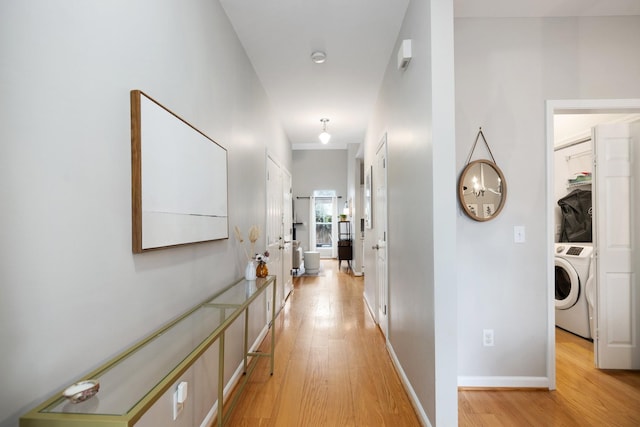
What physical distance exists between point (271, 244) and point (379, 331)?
159cm

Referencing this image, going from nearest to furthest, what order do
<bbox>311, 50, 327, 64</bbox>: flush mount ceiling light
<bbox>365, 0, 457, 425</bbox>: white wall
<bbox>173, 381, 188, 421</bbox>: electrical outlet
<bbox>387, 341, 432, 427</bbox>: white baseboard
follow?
<bbox>173, 381, 188, 421</bbox>: electrical outlet, <bbox>365, 0, 457, 425</bbox>: white wall, <bbox>387, 341, 432, 427</bbox>: white baseboard, <bbox>311, 50, 327, 64</bbox>: flush mount ceiling light

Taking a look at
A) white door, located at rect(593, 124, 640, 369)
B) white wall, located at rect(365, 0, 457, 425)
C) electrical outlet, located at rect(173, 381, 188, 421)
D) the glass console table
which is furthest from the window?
electrical outlet, located at rect(173, 381, 188, 421)

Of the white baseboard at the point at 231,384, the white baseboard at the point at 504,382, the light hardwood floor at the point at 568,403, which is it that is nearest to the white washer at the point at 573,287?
the light hardwood floor at the point at 568,403

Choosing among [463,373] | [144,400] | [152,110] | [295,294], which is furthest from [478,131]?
[295,294]

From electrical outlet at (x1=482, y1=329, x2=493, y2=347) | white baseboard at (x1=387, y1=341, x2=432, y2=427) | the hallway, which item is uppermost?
electrical outlet at (x1=482, y1=329, x2=493, y2=347)

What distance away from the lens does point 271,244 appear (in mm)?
3922

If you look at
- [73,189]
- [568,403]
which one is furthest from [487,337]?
[73,189]

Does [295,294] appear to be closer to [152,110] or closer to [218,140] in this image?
[218,140]

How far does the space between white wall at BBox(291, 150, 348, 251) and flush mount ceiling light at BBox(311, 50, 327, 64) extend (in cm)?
681

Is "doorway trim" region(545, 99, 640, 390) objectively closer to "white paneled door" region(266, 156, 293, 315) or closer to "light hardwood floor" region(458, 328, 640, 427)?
"light hardwood floor" region(458, 328, 640, 427)

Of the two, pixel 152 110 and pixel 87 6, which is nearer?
pixel 87 6

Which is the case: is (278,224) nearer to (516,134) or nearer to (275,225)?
(275,225)

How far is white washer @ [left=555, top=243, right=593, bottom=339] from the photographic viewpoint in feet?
10.5

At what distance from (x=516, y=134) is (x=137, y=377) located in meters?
2.65
